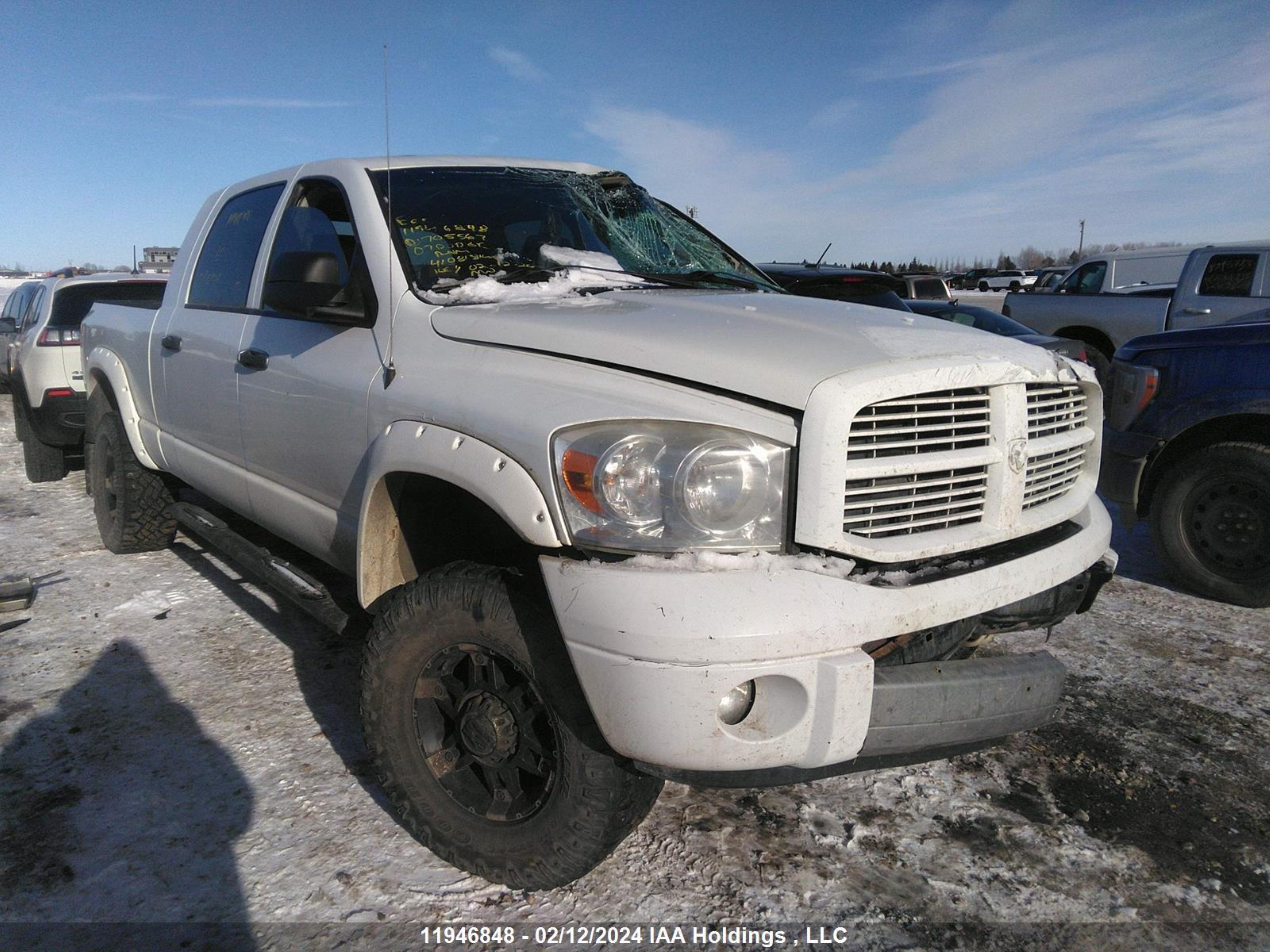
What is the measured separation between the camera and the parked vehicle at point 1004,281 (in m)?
41.3

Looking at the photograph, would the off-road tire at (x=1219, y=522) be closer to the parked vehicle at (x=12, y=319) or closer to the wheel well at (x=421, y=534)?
the wheel well at (x=421, y=534)

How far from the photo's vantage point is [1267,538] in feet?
13.7

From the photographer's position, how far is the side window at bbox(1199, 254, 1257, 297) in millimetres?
9328

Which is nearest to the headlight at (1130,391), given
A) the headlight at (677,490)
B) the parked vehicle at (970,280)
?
the headlight at (677,490)

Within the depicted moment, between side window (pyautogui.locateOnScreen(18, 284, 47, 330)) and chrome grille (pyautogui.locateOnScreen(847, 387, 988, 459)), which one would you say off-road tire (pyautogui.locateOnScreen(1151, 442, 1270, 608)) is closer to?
chrome grille (pyautogui.locateOnScreen(847, 387, 988, 459))

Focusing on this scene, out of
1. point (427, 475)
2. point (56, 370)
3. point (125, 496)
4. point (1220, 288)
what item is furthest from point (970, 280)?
point (427, 475)

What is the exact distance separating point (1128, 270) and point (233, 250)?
458 inches

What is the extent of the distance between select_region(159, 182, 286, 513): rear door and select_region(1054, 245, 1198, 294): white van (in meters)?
11.1

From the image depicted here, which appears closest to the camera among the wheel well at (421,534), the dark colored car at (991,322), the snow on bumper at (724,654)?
the snow on bumper at (724,654)

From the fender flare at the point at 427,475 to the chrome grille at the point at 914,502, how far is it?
652 millimetres

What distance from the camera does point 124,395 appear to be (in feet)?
15.3

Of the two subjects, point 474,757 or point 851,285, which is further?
point 851,285

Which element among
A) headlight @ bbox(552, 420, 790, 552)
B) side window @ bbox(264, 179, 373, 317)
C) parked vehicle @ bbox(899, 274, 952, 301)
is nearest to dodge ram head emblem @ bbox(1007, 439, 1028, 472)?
headlight @ bbox(552, 420, 790, 552)

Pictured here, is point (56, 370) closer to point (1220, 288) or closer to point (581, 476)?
point (581, 476)
